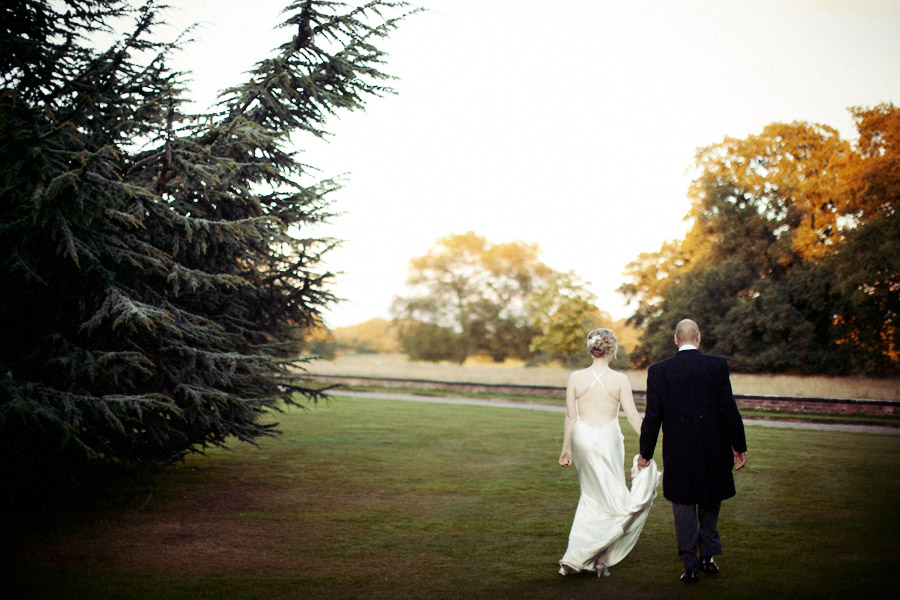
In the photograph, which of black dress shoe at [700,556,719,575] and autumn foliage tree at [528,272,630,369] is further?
autumn foliage tree at [528,272,630,369]

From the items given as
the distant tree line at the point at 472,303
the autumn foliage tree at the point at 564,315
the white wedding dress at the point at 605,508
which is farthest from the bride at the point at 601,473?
the distant tree line at the point at 472,303

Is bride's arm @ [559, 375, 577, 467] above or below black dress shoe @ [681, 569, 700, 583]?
above

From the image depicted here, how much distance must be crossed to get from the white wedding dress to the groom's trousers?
273mm

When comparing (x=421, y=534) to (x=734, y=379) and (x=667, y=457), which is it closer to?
(x=667, y=457)

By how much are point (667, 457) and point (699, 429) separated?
0.36 metres

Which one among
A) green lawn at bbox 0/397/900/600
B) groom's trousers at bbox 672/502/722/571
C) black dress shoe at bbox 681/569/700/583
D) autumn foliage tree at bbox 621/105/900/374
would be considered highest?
autumn foliage tree at bbox 621/105/900/374

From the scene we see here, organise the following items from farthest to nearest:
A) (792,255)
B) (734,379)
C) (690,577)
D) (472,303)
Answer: (472,303), (792,255), (734,379), (690,577)

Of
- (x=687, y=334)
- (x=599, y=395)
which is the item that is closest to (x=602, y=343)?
(x=599, y=395)

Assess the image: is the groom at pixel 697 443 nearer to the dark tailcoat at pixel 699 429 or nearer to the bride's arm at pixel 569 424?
the dark tailcoat at pixel 699 429

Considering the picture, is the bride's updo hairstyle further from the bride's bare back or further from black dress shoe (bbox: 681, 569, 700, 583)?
black dress shoe (bbox: 681, 569, 700, 583)

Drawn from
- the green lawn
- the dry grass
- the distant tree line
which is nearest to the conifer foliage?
the green lawn

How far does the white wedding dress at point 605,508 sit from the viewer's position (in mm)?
5906

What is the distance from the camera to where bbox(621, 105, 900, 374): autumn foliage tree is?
107 feet

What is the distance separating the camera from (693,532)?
19.1ft
